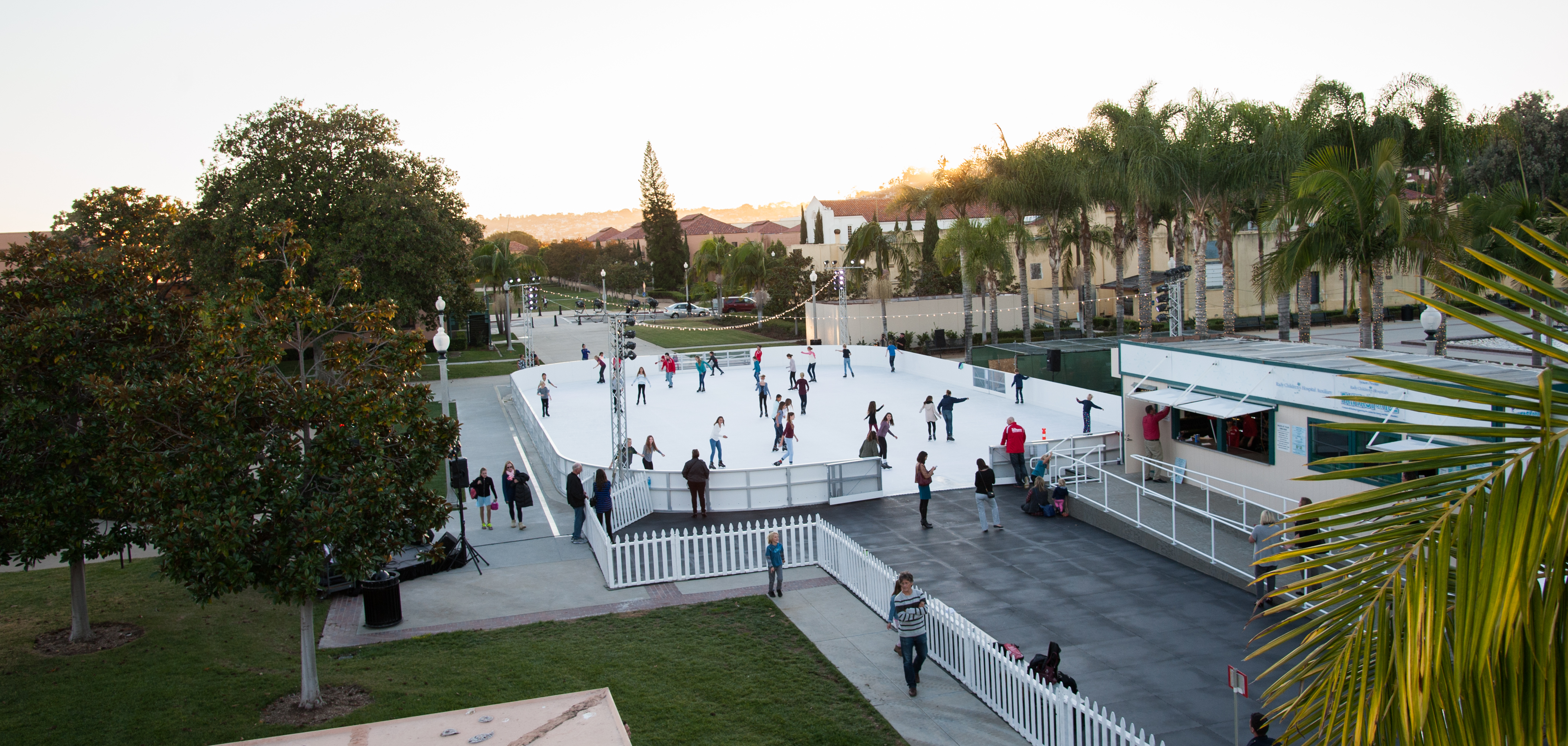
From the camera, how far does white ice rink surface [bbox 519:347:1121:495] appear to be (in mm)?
24375

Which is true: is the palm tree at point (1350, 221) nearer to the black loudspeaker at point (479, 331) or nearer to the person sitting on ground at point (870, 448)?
the person sitting on ground at point (870, 448)

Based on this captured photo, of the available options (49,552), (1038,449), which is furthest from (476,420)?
(49,552)

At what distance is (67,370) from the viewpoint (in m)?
11.1

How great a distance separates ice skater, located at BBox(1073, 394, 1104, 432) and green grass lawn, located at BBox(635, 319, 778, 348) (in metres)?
32.7

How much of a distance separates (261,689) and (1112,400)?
21063mm

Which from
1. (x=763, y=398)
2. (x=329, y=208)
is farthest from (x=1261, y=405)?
(x=329, y=208)

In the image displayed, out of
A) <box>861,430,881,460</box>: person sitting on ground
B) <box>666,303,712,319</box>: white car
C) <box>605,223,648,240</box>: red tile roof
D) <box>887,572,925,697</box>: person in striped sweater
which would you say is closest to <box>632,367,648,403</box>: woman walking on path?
<box>861,430,881,460</box>: person sitting on ground

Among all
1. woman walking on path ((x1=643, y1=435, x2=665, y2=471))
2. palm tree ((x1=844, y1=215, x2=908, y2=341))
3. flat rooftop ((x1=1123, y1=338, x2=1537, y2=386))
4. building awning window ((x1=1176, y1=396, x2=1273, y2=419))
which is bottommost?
woman walking on path ((x1=643, y1=435, x2=665, y2=471))

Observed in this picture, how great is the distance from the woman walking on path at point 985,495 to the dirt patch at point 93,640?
1195 centimetres

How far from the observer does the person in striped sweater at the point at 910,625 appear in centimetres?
1011

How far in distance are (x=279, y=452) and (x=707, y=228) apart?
119 meters

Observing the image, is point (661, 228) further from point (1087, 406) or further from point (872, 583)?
point (872, 583)

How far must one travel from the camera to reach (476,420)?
34.1 meters

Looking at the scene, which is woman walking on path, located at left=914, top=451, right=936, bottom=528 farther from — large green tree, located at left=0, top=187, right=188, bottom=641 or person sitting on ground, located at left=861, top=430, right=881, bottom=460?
large green tree, located at left=0, top=187, right=188, bottom=641
